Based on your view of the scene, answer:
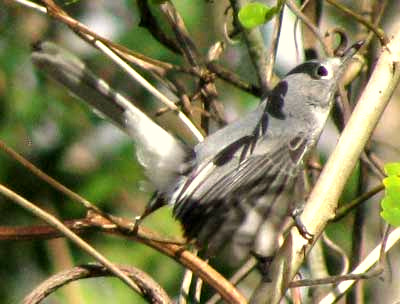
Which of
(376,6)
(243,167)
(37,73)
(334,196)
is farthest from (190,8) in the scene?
(334,196)

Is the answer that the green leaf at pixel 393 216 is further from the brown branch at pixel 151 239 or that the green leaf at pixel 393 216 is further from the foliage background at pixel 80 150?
the foliage background at pixel 80 150

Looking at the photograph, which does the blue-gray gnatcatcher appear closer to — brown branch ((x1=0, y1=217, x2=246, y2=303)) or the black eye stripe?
the black eye stripe

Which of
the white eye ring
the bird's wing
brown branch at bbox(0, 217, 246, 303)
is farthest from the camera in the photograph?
the white eye ring

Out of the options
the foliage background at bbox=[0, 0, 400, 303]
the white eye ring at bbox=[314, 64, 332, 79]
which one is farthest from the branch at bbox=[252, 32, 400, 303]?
the foliage background at bbox=[0, 0, 400, 303]

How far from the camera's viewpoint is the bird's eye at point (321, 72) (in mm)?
2137

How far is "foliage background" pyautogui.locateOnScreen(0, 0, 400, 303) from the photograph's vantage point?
8.93 feet

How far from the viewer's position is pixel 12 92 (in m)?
2.81

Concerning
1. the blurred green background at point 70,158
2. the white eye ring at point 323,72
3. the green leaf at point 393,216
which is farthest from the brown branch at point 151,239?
the blurred green background at point 70,158

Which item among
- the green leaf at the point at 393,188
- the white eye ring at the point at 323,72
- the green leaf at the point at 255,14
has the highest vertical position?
the white eye ring at the point at 323,72

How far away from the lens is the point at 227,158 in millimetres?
2104

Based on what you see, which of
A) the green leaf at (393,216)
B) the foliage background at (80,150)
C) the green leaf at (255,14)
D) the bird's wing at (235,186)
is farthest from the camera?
the foliage background at (80,150)

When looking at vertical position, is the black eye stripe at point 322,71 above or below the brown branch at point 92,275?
above

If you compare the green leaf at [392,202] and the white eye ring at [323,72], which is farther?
the white eye ring at [323,72]

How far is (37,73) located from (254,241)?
123cm
